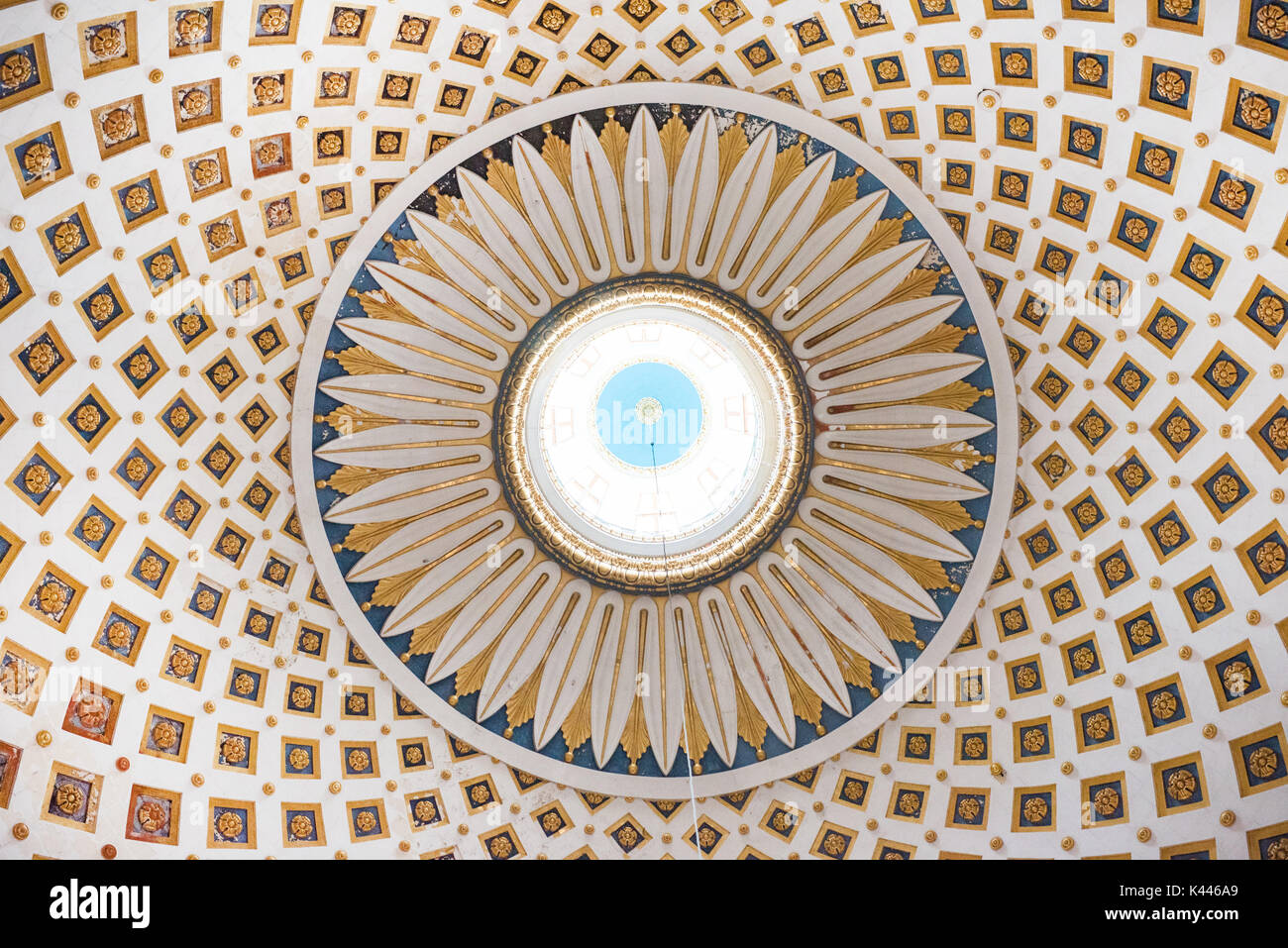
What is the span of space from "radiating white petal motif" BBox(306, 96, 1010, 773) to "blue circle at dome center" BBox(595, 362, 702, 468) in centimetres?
475

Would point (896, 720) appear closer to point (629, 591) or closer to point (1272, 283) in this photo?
point (629, 591)

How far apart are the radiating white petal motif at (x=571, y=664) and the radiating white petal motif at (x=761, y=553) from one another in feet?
0.14

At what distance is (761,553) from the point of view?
22.0m

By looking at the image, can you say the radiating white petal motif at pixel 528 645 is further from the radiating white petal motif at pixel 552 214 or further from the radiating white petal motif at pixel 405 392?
the radiating white petal motif at pixel 552 214

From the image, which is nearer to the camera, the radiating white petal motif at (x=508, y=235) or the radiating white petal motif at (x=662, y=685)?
the radiating white petal motif at (x=508, y=235)

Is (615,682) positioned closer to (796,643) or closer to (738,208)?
(796,643)

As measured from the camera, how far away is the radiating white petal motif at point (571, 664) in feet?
70.3

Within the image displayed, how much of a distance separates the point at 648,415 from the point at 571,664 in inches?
270

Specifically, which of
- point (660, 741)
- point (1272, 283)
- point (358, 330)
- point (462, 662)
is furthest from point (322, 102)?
point (1272, 283)

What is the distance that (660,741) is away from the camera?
70.6ft

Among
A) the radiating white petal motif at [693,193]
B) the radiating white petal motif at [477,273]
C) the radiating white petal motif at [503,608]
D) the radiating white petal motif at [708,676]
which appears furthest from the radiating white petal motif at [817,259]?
the radiating white petal motif at [503,608]

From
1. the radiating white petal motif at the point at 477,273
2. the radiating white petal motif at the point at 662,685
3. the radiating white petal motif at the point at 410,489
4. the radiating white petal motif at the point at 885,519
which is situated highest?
the radiating white petal motif at the point at 477,273

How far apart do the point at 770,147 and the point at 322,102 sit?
26.0ft

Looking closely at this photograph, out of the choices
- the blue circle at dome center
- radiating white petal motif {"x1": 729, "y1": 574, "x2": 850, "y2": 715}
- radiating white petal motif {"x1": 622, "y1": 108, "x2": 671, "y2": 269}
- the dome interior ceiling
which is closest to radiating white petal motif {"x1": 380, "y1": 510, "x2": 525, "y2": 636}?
the dome interior ceiling
